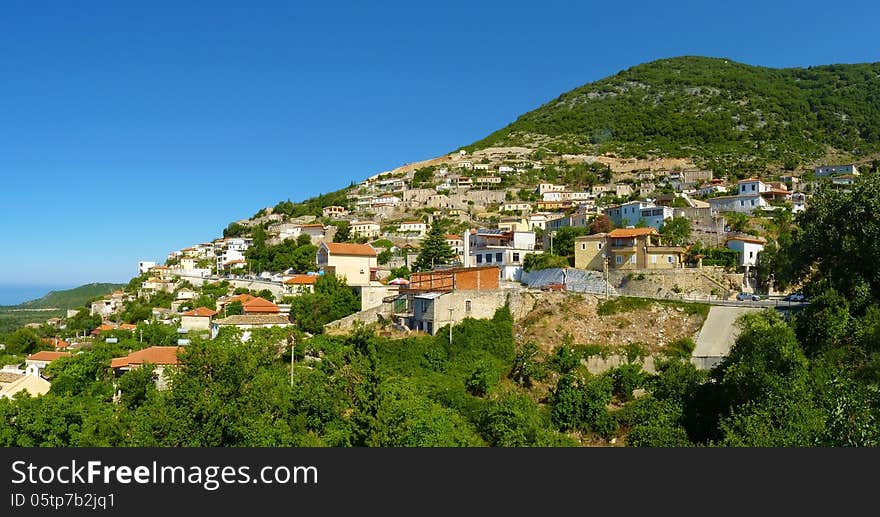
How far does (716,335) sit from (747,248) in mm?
15378

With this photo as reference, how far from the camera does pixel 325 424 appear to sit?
18.7 metres

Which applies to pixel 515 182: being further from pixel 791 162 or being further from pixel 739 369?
pixel 739 369

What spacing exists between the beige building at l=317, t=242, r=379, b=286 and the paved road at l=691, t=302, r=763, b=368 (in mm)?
29720

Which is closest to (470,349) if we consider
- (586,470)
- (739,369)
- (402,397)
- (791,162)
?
(402,397)

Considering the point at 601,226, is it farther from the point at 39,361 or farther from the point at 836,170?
the point at 836,170

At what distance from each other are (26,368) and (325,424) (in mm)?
31244

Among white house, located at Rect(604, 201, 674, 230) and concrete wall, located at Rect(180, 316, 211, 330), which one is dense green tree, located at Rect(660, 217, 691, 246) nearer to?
white house, located at Rect(604, 201, 674, 230)

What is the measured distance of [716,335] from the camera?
2498cm

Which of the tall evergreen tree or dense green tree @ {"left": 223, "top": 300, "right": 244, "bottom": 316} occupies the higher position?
the tall evergreen tree

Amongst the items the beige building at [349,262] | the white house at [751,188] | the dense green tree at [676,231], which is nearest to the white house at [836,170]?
the white house at [751,188]

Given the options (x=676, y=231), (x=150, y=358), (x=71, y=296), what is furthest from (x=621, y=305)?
(x=71, y=296)

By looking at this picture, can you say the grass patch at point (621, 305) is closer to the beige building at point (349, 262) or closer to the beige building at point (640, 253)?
the beige building at point (640, 253)

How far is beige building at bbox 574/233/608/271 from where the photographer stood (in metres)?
37.8

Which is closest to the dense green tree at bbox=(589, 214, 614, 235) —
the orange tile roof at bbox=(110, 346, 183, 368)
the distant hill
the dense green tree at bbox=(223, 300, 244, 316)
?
the dense green tree at bbox=(223, 300, 244, 316)
